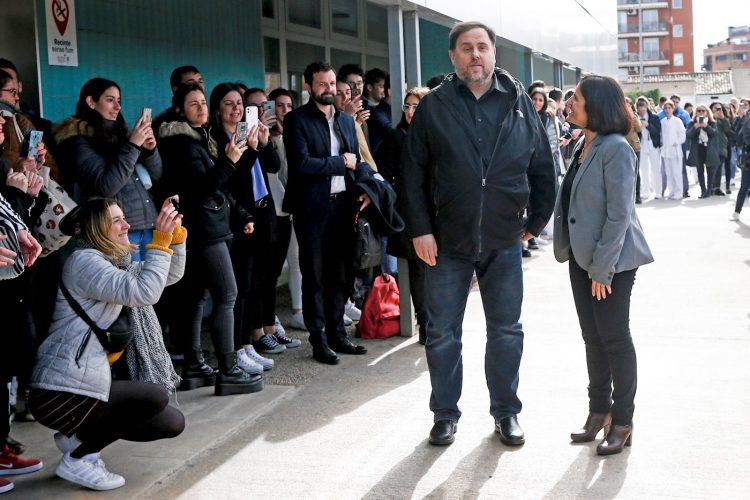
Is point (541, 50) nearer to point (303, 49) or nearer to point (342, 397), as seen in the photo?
point (303, 49)

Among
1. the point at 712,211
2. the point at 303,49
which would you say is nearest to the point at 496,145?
the point at 303,49

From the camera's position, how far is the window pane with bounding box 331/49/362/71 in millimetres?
12016

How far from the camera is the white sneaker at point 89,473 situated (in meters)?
4.34

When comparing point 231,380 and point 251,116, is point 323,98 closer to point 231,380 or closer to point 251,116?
point 251,116

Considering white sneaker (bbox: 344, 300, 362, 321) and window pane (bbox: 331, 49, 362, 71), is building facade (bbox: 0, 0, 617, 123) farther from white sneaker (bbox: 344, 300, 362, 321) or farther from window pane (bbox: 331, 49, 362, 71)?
white sneaker (bbox: 344, 300, 362, 321)

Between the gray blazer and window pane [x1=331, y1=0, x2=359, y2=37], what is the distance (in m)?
7.93

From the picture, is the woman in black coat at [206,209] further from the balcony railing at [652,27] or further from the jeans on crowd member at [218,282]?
the balcony railing at [652,27]

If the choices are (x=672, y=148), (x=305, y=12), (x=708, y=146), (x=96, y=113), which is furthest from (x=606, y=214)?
(x=708, y=146)

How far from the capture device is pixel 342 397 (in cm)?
575

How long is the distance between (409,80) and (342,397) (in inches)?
119

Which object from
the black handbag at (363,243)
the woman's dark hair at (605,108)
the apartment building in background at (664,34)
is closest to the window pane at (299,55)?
the black handbag at (363,243)

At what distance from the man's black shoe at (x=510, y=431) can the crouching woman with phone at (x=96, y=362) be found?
156 cm

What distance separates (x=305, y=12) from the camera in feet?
36.7

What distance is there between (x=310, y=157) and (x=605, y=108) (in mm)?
2393
